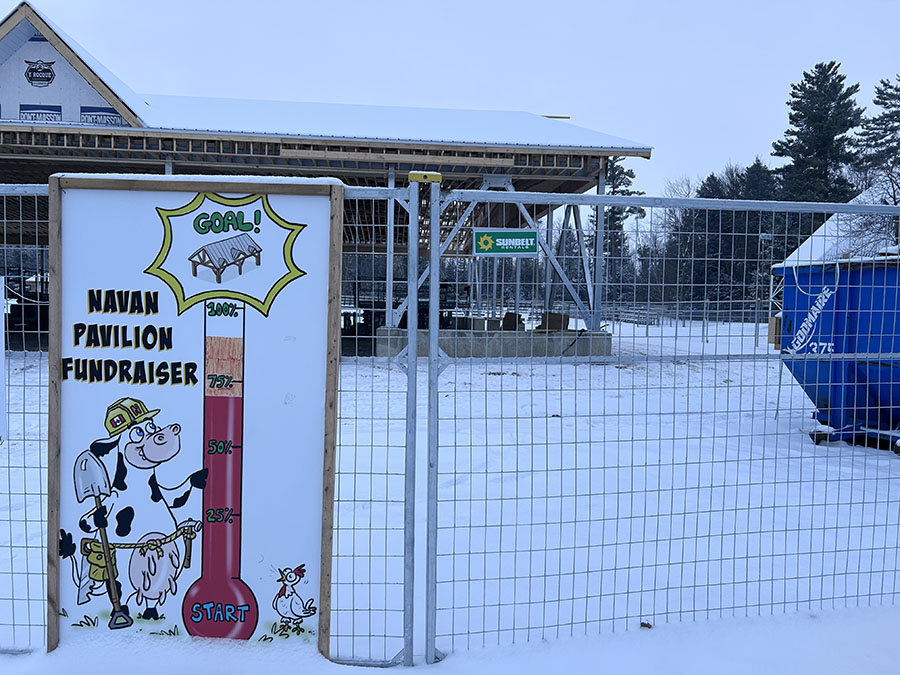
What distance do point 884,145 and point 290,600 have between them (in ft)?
166

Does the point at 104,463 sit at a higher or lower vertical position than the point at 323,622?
higher

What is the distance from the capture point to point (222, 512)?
2.80 meters

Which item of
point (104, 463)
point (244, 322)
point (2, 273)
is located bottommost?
point (104, 463)

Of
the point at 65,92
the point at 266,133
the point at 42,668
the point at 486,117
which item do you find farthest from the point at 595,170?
the point at 42,668

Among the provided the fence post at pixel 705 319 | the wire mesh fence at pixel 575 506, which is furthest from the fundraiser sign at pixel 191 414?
the fence post at pixel 705 319

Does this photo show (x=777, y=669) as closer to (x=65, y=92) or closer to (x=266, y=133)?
(x=266, y=133)

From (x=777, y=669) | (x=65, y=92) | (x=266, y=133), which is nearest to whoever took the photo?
(x=777, y=669)

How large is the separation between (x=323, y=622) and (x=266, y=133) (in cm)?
1232

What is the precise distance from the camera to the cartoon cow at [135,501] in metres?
2.79

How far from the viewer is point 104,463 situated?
2797 millimetres

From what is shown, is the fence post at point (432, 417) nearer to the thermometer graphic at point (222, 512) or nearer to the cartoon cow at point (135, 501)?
the thermometer graphic at point (222, 512)

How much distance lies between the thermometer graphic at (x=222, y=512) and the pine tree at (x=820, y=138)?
40633 mm

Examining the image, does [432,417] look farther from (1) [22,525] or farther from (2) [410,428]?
(1) [22,525]

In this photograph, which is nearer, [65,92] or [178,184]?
[178,184]
